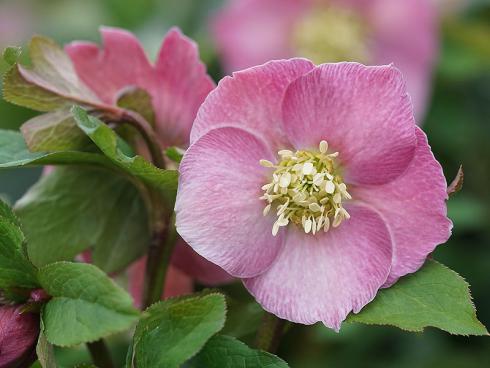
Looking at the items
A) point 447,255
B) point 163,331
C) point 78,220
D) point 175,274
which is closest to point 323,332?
point 447,255

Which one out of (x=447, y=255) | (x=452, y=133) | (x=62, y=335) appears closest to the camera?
(x=62, y=335)

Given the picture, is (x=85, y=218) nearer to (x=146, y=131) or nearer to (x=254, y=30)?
(x=146, y=131)

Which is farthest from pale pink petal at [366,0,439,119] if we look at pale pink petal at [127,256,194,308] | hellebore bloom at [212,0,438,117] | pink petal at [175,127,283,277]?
pink petal at [175,127,283,277]

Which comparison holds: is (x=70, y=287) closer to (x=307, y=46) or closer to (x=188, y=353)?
(x=188, y=353)

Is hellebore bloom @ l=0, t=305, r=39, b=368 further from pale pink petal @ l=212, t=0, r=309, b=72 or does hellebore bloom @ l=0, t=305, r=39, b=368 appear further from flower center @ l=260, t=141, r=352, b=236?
pale pink petal @ l=212, t=0, r=309, b=72

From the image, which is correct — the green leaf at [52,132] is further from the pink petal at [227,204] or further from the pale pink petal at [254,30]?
the pale pink petal at [254,30]

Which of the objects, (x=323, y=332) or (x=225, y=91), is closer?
(x=225, y=91)

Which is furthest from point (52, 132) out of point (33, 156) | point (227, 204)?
point (227, 204)

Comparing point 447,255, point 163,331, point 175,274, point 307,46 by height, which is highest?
point 163,331
